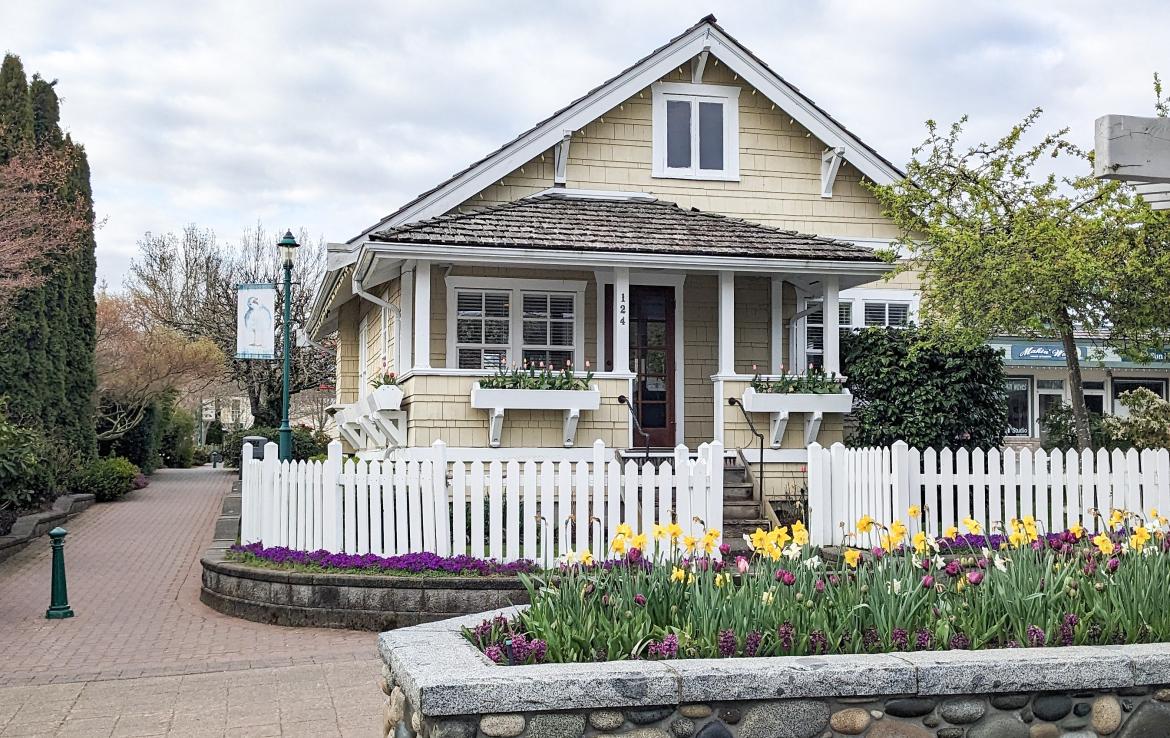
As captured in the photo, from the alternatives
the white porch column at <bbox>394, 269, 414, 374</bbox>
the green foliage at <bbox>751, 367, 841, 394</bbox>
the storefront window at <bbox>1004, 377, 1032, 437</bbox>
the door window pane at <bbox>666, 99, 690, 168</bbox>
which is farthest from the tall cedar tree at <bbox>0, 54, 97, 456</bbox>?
the storefront window at <bbox>1004, 377, 1032, 437</bbox>

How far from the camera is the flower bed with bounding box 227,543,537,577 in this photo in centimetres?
1103

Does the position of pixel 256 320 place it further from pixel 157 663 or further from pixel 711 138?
pixel 157 663

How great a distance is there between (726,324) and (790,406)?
Answer: 53.0 inches

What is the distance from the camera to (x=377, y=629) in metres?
10.8

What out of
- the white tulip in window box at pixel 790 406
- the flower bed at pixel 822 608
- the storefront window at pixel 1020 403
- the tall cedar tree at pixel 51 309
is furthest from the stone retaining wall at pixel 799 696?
the storefront window at pixel 1020 403

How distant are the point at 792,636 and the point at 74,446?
858 inches

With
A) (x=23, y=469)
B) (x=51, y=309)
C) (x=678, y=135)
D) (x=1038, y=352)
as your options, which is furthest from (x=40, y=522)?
(x=1038, y=352)

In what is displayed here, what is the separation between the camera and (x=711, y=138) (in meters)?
18.3

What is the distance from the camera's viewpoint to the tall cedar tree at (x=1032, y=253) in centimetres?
1481

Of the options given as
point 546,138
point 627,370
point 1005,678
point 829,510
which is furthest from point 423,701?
point 546,138

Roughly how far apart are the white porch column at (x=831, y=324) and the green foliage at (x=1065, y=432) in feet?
26.8

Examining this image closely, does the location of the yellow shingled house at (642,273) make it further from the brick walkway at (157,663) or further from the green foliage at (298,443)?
the green foliage at (298,443)

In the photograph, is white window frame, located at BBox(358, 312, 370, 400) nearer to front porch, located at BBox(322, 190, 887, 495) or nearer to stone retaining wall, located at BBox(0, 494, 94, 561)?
front porch, located at BBox(322, 190, 887, 495)

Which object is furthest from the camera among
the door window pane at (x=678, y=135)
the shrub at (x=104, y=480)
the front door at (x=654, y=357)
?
the shrub at (x=104, y=480)
